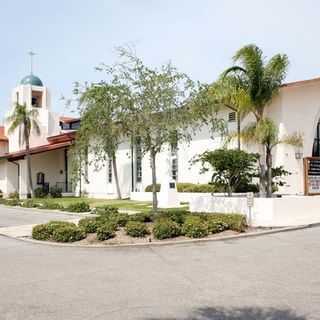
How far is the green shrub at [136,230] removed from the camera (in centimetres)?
1355

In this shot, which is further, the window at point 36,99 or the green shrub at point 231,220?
the window at point 36,99

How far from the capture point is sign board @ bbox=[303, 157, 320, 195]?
1992 centimetres

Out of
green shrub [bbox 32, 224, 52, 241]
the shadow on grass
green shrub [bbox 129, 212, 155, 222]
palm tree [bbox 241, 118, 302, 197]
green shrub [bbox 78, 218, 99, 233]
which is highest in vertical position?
palm tree [bbox 241, 118, 302, 197]

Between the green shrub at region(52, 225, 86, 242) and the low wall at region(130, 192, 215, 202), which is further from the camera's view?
the low wall at region(130, 192, 215, 202)

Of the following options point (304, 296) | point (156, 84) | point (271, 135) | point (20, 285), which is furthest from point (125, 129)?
point (304, 296)

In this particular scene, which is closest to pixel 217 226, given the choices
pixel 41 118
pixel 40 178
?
pixel 40 178

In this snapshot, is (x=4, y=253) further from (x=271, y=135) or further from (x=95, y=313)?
(x=271, y=135)

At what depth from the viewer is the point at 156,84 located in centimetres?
1487

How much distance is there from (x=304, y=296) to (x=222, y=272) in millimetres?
2158

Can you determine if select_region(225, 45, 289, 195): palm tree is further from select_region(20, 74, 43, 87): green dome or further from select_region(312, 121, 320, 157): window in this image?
select_region(20, 74, 43, 87): green dome

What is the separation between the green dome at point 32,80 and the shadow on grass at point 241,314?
1794 inches

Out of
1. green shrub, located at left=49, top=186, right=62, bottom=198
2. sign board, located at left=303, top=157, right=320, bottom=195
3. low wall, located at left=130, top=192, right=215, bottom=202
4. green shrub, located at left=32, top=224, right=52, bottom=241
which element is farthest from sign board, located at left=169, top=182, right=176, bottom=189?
green shrub, located at left=49, top=186, right=62, bottom=198

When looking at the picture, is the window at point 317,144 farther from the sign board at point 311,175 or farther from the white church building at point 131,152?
the sign board at point 311,175

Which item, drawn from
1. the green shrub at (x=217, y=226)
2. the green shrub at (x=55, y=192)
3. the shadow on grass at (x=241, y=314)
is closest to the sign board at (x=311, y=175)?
the green shrub at (x=217, y=226)
